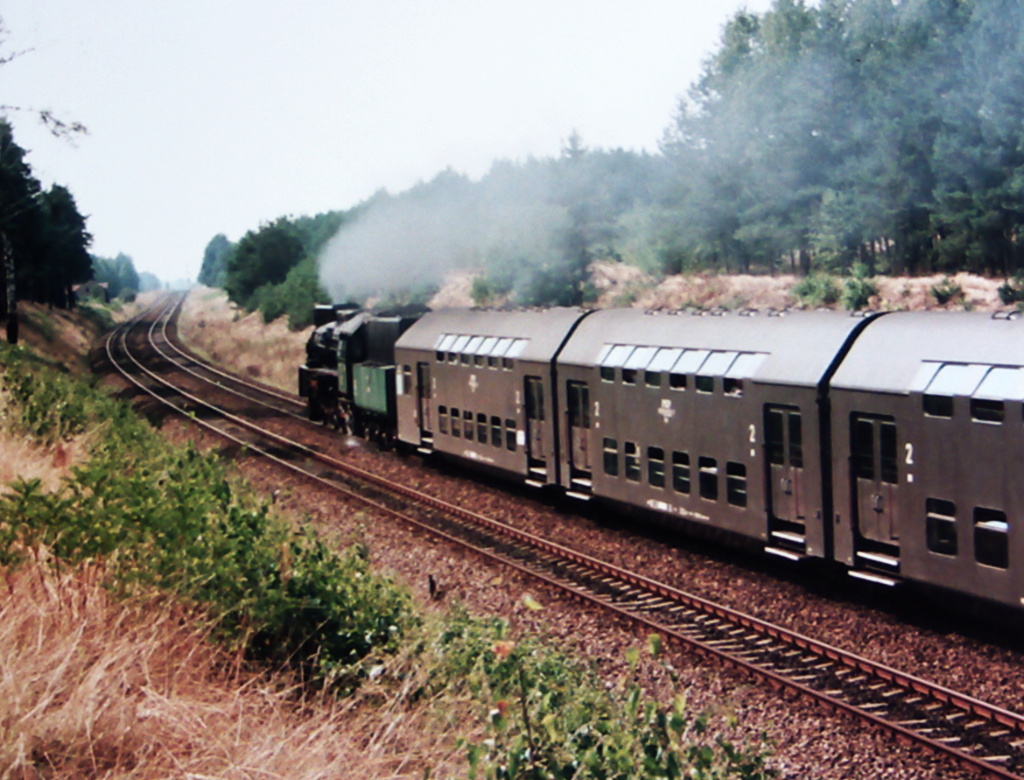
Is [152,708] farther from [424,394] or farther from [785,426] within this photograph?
[424,394]

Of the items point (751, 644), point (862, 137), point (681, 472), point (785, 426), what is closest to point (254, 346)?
point (862, 137)

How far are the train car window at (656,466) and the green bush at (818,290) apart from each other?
1024 inches

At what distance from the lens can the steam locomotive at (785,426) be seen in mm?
10320

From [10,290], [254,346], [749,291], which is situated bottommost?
[254,346]

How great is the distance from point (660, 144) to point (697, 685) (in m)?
31.8

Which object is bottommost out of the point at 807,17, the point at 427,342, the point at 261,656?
the point at 261,656

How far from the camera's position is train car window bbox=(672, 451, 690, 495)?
14.5m

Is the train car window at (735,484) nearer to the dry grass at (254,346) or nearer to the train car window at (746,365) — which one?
the train car window at (746,365)

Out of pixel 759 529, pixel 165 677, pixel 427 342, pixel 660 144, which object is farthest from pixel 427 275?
pixel 165 677

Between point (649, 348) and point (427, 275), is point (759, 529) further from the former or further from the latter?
point (427, 275)

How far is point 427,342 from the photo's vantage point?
22.9 m

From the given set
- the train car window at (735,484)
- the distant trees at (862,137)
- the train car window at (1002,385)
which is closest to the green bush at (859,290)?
the distant trees at (862,137)

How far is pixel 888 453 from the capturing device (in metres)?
11.2

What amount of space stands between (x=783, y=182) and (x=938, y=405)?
26.4 m
